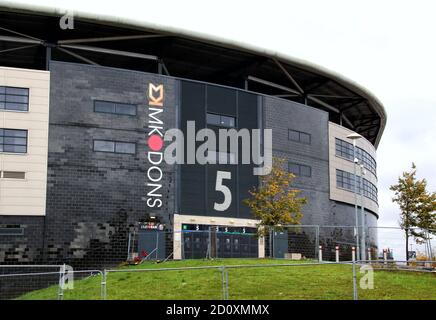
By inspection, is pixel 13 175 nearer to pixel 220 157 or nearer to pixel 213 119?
pixel 220 157

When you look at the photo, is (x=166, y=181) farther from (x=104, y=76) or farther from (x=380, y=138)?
(x=380, y=138)

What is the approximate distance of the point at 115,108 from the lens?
43344 millimetres

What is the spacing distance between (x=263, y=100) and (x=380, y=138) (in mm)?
31766

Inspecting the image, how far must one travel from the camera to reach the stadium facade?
40406mm

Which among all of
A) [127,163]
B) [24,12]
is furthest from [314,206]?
[24,12]

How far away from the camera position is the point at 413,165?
173 ft

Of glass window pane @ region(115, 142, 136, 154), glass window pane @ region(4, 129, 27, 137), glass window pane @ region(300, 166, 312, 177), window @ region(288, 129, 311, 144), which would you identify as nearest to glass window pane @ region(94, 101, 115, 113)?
glass window pane @ region(115, 142, 136, 154)

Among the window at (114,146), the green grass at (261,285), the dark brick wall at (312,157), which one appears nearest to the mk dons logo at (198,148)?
the window at (114,146)

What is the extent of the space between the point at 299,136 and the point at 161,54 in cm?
1311

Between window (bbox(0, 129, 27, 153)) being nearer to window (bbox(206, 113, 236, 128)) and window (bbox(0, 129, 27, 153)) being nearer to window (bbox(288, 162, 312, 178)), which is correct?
window (bbox(206, 113, 236, 128))

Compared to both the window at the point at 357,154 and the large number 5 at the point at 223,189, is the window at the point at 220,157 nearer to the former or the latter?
the large number 5 at the point at 223,189

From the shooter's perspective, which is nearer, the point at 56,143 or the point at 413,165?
the point at 56,143

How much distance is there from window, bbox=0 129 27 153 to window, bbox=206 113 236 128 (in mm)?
13370

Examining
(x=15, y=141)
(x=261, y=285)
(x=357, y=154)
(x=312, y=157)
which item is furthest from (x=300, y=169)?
(x=261, y=285)
